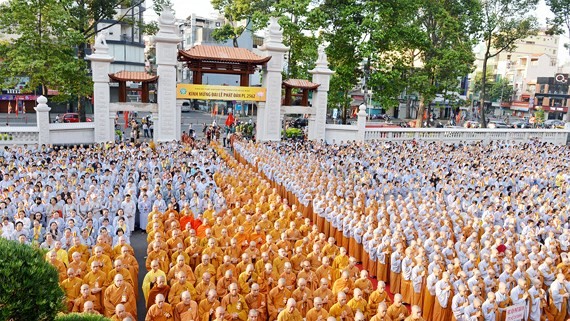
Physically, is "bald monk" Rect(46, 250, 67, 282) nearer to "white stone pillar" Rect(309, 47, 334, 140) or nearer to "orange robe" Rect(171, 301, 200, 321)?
"orange robe" Rect(171, 301, 200, 321)

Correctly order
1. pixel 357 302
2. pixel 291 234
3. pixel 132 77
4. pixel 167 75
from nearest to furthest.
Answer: pixel 357 302 < pixel 291 234 < pixel 132 77 < pixel 167 75

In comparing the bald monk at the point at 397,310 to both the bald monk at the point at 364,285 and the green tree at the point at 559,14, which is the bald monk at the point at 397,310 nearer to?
the bald monk at the point at 364,285

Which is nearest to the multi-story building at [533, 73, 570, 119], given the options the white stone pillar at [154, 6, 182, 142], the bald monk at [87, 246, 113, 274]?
the white stone pillar at [154, 6, 182, 142]

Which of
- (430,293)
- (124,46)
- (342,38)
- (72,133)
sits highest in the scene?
(124,46)

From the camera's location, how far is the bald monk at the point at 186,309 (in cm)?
803

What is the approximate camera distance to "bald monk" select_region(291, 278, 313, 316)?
859cm

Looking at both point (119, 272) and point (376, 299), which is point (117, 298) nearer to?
point (119, 272)

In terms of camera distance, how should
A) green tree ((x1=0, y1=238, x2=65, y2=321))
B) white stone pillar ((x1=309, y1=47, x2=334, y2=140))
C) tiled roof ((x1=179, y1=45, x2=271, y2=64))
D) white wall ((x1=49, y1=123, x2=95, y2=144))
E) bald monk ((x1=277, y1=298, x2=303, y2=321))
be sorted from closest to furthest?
1. green tree ((x1=0, y1=238, x2=65, y2=321))
2. bald monk ((x1=277, y1=298, x2=303, y2=321))
3. white wall ((x1=49, y1=123, x2=95, y2=144))
4. tiled roof ((x1=179, y1=45, x2=271, y2=64))
5. white stone pillar ((x1=309, y1=47, x2=334, y2=140))

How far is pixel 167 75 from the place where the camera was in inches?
966

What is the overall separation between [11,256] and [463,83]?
6732 cm

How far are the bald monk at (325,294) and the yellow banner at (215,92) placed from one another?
17646 mm

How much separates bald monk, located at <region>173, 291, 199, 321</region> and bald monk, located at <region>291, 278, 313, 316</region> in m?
1.76

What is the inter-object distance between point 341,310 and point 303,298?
77cm

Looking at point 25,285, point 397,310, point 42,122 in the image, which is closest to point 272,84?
point 42,122
